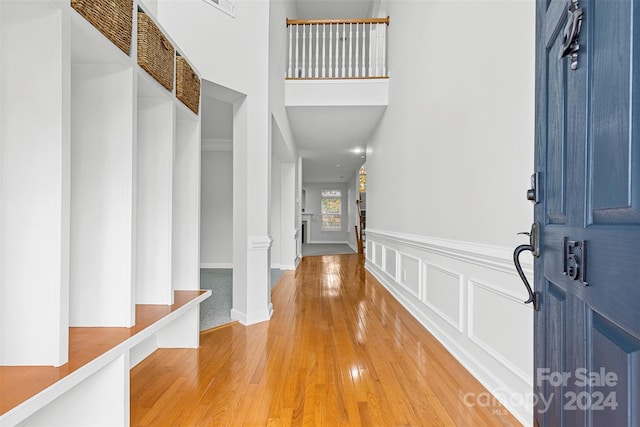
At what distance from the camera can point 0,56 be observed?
103 cm

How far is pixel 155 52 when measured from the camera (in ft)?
5.49

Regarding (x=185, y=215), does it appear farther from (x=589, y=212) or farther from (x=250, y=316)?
(x=589, y=212)

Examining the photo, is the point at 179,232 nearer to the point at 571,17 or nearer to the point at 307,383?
the point at 307,383

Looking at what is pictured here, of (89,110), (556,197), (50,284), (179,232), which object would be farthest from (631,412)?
(179,232)

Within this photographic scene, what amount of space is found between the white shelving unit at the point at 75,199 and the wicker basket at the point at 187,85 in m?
0.10

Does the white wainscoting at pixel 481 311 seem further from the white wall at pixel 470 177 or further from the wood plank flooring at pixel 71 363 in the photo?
the wood plank flooring at pixel 71 363

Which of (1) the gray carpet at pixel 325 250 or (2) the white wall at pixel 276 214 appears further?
(1) the gray carpet at pixel 325 250

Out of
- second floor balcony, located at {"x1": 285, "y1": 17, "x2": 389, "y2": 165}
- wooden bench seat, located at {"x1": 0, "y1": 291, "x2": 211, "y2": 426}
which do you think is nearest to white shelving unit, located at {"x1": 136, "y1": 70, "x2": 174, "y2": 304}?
wooden bench seat, located at {"x1": 0, "y1": 291, "x2": 211, "y2": 426}

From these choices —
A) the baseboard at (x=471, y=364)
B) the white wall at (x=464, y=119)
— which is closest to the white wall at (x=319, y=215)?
the white wall at (x=464, y=119)

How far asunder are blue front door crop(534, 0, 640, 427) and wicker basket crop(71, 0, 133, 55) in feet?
5.06

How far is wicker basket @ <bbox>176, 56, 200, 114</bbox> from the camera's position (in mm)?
2018

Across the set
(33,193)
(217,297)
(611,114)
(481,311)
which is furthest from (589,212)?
(217,297)

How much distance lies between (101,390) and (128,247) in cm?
60

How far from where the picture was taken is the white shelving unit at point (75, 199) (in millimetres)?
1031
